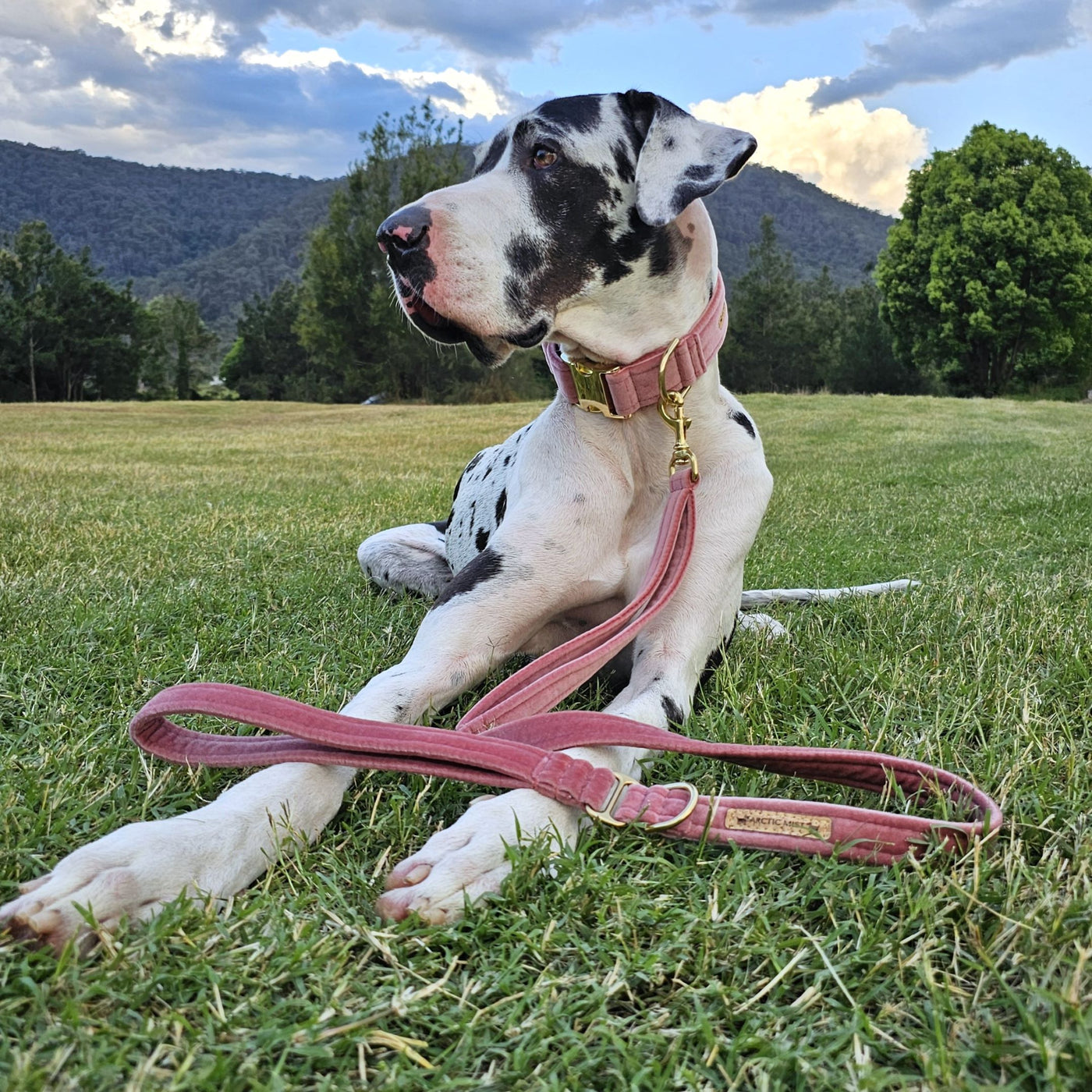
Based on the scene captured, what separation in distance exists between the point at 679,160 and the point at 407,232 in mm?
965

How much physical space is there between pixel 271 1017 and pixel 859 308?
70.0 metres

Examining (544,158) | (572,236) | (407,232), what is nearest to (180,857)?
(407,232)

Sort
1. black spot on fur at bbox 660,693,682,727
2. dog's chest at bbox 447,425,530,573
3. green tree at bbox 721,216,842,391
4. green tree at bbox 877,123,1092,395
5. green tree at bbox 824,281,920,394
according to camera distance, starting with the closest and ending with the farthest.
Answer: black spot on fur at bbox 660,693,682,727 < dog's chest at bbox 447,425,530,573 < green tree at bbox 877,123,1092,395 < green tree at bbox 824,281,920,394 < green tree at bbox 721,216,842,391

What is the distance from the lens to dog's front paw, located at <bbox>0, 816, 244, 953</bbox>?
1539 millimetres

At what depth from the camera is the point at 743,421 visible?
10.9 ft

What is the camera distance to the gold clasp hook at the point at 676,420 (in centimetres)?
301

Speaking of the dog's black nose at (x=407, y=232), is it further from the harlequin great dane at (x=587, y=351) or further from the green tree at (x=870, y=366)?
the green tree at (x=870, y=366)

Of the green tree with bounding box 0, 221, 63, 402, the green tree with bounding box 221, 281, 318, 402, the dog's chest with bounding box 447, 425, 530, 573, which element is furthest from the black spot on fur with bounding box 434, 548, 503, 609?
the green tree with bounding box 221, 281, 318, 402

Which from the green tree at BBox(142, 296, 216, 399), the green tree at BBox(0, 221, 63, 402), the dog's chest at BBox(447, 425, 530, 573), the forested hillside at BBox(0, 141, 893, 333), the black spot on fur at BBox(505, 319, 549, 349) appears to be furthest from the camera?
the forested hillside at BBox(0, 141, 893, 333)

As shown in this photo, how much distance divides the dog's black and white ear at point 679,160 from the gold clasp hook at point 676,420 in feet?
1.46

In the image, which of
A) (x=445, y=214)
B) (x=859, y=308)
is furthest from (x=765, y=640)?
(x=859, y=308)

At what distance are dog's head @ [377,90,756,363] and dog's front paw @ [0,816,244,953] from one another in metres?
1.64

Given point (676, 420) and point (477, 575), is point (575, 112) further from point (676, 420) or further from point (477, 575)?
point (477, 575)

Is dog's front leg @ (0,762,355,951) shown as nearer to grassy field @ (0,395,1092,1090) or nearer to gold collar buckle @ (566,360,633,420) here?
grassy field @ (0,395,1092,1090)
